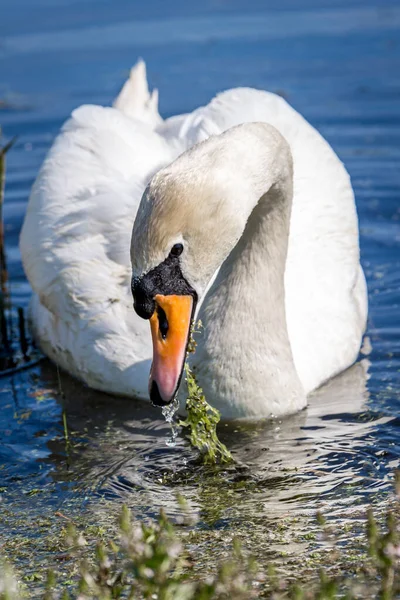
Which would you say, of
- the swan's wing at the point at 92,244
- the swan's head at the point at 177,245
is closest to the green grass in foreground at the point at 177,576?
the swan's head at the point at 177,245

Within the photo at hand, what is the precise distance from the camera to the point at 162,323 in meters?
5.18

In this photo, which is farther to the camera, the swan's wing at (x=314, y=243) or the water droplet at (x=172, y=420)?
the swan's wing at (x=314, y=243)

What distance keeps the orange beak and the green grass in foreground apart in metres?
0.65

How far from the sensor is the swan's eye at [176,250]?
16.7 feet

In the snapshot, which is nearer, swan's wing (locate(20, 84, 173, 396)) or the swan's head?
the swan's head

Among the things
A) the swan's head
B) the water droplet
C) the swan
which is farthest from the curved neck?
the swan's head

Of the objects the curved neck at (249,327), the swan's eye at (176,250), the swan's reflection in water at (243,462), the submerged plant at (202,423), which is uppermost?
the swan's eye at (176,250)

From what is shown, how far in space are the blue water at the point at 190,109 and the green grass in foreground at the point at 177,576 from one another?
1.89ft

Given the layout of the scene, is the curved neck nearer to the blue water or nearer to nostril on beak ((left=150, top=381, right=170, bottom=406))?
the blue water

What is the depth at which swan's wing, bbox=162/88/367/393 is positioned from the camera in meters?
7.14

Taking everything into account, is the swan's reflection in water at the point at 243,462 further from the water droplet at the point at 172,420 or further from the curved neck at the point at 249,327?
the curved neck at the point at 249,327

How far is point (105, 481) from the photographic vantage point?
6062mm

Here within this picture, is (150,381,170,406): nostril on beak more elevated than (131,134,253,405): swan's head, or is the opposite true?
(131,134,253,405): swan's head

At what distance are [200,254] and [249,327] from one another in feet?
4.25
